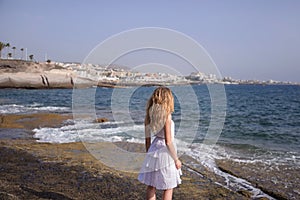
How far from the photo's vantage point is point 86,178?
6.41 m

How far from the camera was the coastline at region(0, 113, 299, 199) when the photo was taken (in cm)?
552

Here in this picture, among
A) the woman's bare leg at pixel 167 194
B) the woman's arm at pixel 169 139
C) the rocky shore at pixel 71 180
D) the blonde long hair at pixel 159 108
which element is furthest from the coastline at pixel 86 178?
the blonde long hair at pixel 159 108

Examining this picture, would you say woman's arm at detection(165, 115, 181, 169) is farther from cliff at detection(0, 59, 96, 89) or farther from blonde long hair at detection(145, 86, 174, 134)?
cliff at detection(0, 59, 96, 89)

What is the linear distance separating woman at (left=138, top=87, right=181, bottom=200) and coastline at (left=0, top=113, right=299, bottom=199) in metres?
1.40

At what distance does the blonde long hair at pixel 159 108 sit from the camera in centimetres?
416

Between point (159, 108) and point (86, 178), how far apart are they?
3.13 meters

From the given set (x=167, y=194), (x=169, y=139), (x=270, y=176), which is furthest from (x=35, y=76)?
(x=169, y=139)

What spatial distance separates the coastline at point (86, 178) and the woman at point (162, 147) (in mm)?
1399

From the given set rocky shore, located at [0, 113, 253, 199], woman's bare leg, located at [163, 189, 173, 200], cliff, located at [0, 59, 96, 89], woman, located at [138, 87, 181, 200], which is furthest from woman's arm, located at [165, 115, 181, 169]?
cliff, located at [0, 59, 96, 89]

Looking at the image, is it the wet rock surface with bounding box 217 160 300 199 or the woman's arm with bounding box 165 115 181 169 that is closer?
the woman's arm with bounding box 165 115 181 169

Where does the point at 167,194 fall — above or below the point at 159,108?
below

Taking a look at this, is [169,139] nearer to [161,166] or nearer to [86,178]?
[161,166]

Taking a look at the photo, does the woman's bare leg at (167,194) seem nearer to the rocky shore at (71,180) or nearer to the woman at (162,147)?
the woman at (162,147)

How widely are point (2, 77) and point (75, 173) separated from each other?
67.2m
